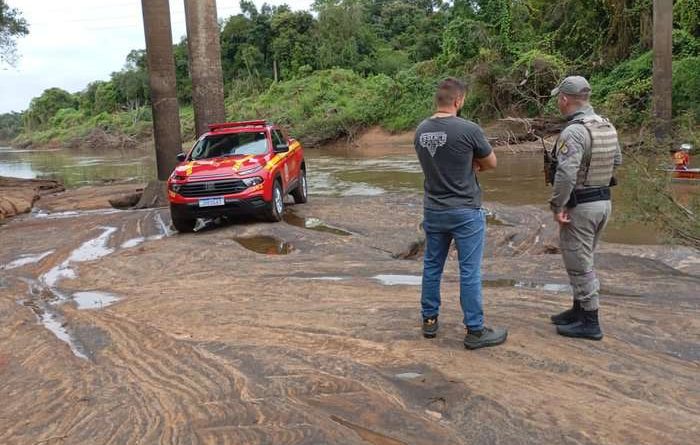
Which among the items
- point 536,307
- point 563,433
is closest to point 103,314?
point 536,307

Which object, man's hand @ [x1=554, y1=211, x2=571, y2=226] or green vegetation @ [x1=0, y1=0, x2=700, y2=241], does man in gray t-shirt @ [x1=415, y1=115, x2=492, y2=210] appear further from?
green vegetation @ [x1=0, y1=0, x2=700, y2=241]

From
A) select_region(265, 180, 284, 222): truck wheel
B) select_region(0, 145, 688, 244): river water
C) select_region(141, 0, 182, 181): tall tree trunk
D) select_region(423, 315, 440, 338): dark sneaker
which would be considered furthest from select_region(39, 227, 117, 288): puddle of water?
select_region(0, 145, 688, 244): river water

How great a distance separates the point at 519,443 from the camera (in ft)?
10.9

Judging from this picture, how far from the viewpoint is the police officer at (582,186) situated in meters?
4.48

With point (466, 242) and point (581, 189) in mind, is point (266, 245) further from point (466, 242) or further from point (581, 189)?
point (581, 189)

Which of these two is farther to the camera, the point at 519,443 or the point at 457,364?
the point at 457,364

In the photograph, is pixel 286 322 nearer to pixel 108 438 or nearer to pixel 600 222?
pixel 108 438

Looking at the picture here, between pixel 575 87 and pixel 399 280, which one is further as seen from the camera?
pixel 399 280

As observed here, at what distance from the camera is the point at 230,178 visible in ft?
34.7

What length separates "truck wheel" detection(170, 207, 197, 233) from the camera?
1080 centimetres

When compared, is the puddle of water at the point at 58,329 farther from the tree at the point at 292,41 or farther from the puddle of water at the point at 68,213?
the tree at the point at 292,41

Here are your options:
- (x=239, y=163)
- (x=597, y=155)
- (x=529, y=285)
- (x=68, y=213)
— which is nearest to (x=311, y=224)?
(x=239, y=163)

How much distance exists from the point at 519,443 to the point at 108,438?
85.8 inches

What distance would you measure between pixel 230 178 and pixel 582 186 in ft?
23.0
